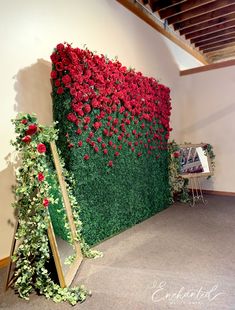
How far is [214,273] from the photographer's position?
2244mm

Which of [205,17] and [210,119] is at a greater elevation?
[205,17]

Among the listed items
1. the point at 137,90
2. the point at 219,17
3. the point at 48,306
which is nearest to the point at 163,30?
the point at 219,17

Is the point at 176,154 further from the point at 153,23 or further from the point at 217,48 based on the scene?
the point at 217,48

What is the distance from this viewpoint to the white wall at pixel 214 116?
5195mm

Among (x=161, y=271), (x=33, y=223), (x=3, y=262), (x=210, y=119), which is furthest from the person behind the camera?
(x=210, y=119)

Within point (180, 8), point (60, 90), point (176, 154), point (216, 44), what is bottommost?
point (176, 154)

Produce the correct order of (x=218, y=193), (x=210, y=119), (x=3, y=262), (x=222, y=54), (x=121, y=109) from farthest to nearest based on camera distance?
(x=222, y=54), (x=210, y=119), (x=218, y=193), (x=121, y=109), (x=3, y=262)

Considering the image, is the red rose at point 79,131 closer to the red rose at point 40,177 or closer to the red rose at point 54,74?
the red rose at point 54,74

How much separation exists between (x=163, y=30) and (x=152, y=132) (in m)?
2.37

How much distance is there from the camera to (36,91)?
2.71m

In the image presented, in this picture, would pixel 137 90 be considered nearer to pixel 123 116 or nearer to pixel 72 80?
pixel 123 116

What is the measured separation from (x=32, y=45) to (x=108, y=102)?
40.6 inches

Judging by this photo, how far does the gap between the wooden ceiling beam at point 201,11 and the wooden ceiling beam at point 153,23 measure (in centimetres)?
27

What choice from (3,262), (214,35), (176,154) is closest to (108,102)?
(176,154)
